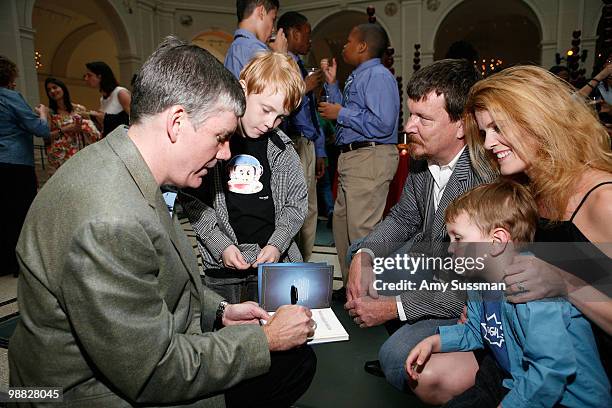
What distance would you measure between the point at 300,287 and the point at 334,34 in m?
15.4

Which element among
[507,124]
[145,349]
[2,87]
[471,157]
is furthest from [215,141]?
[2,87]

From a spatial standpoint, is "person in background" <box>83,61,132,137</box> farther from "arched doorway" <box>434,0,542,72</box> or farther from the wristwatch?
"arched doorway" <box>434,0,542,72</box>

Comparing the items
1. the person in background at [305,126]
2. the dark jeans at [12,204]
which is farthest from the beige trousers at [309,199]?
the dark jeans at [12,204]

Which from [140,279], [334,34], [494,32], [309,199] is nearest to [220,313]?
[140,279]

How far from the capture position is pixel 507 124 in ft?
4.06

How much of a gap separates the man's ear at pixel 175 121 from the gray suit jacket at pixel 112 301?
0.34ft

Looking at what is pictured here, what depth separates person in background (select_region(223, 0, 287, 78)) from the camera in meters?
2.63

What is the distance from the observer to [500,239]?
3.77ft

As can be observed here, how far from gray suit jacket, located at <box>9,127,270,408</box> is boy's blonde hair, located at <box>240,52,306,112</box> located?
35.8 inches

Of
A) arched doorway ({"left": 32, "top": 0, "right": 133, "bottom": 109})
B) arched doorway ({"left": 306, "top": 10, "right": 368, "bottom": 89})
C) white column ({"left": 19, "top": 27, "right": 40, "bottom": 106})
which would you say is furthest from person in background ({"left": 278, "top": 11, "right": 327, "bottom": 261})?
arched doorway ({"left": 32, "top": 0, "right": 133, "bottom": 109})

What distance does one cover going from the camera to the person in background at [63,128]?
4168 mm

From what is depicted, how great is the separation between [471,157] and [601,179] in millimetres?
502

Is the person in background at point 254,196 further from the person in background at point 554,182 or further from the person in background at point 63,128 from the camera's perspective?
the person in background at point 63,128

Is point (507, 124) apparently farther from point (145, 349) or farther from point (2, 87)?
point (2, 87)
